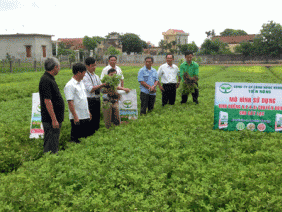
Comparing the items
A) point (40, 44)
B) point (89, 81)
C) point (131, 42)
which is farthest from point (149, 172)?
point (131, 42)

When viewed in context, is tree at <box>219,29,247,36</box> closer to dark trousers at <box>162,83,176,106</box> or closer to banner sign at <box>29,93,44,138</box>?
dark trousers at <box>162,83,176,106</box>

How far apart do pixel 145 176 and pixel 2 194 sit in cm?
211

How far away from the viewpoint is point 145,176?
4.25 metres

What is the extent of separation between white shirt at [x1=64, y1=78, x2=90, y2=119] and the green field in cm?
67

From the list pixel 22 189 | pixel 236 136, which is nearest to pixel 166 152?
pixel 236 136

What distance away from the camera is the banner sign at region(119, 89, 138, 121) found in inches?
314

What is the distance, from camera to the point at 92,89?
6.79m

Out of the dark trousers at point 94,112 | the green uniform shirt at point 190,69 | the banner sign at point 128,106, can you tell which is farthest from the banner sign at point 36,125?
the green uniform shirt at point 190,69

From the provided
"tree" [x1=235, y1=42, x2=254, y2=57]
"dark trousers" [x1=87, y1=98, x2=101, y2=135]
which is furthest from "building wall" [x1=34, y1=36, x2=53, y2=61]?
"tree" [x1=235, y1=42, x2=254, y2=57]

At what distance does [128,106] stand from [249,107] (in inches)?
135

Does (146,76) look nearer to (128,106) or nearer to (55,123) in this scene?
(128,106)

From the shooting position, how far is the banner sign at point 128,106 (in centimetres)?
798

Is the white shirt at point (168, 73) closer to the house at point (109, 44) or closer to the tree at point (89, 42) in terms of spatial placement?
the tree at point (89, 42)

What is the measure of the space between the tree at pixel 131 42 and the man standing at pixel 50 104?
283 ft
